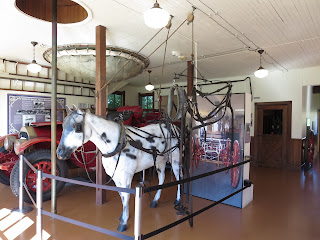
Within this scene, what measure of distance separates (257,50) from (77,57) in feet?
14.0

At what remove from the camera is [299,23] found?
373 cm

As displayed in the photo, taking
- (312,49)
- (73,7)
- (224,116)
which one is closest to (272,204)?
(224,116)

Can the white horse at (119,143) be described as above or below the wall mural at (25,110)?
below

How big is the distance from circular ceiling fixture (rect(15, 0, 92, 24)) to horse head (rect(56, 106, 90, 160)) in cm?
189

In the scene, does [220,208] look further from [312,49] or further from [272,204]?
[312,49]

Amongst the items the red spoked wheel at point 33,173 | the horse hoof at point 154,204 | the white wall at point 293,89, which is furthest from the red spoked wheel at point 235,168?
the white wall at point 293,89

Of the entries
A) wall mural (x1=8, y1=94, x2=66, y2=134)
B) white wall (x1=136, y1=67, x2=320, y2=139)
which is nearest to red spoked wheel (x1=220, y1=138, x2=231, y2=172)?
white wall (x1=136, y1=67, x2=320, y2=139)

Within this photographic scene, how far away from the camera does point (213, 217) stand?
3393 mm

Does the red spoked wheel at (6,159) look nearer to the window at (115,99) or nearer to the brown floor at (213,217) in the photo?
the brown floor at (213,217)

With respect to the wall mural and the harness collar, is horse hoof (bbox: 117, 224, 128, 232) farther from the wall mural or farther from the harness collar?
the wall mural

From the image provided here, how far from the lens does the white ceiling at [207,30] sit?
3.17m

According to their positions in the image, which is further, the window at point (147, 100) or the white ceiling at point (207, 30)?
the window at point (147, 100)

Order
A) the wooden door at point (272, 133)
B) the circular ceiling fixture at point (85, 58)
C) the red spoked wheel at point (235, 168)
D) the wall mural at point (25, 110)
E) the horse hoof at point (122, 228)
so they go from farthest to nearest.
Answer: the wooden door at point (272, 133) < the wall mural at point (25, 110) < the circular ceiling fixture at point (85, 58) < the red spoked wheel at point (235, 168) < the horse hoof at point (122, 228)

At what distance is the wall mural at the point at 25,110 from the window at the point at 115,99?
282cm
